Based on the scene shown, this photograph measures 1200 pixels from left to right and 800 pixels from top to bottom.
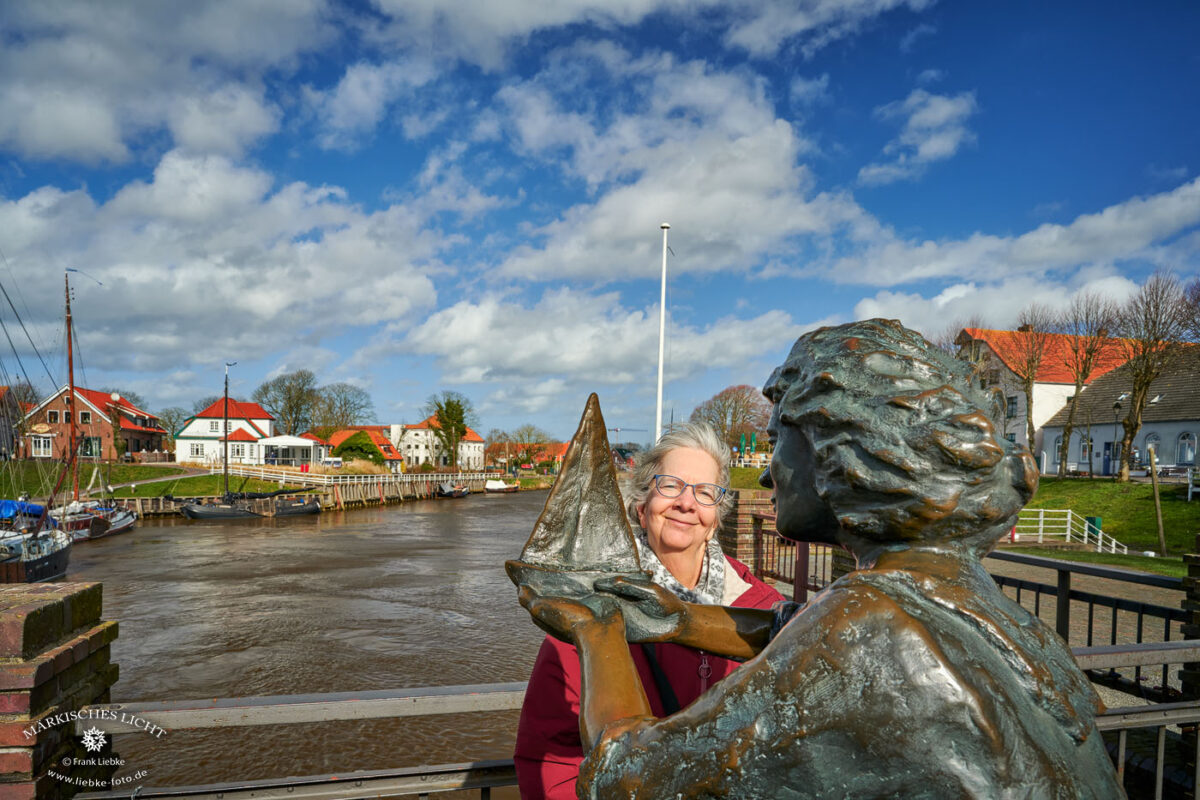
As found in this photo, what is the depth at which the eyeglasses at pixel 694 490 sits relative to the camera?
2713 mm

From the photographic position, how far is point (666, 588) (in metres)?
1.36

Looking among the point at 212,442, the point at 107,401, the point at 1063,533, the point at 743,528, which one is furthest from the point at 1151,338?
the point at 107,401

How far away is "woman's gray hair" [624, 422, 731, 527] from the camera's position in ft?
9.22

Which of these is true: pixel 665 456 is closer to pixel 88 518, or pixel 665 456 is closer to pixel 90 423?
pixel 88 518

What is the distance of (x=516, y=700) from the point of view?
7.32ft

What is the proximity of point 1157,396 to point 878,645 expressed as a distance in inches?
1855

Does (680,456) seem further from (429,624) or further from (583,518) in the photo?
(429,624)

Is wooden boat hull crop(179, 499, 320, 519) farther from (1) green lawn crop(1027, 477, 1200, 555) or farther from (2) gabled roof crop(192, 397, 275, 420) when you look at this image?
(1) green lawn crop(1027, 477, 1200, 555)

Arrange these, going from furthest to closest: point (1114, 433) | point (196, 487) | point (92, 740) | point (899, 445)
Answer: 1. point (196, 487)
2. point (1114, 433)
3. point (92, 740)
4. point (899, 445)

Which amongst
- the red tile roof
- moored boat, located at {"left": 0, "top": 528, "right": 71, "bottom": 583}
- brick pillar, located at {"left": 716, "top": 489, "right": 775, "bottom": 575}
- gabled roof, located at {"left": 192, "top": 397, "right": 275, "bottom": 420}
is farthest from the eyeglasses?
the red tile roof

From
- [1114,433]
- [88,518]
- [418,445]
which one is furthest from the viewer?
[418,445]

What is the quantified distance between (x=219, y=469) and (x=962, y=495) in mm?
58662

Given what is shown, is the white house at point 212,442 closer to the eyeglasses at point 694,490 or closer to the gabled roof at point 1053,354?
the gabled roof at point 1053,354

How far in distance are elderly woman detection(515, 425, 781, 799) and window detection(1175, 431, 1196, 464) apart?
137 feet
